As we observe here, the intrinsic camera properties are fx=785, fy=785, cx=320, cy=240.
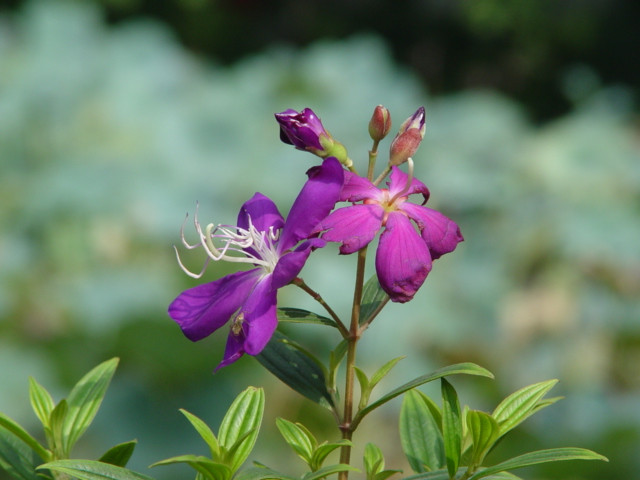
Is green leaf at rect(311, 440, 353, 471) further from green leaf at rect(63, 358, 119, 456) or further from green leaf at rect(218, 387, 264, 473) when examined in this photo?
green leaf at rect(63, 358, 119, 456)

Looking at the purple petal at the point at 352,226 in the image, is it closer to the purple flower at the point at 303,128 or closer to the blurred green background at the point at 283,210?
the purple flower at the point at 303,128

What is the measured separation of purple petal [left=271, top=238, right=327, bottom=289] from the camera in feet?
1.58

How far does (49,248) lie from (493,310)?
1.86 metres

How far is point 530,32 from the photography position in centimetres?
600

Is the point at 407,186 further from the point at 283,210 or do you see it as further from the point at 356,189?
the point at 283,210

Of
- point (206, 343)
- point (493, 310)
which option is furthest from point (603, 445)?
point (206, 343)

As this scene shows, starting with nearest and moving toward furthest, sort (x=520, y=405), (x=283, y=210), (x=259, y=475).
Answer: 1. (x=259, y=475)
2. (x=520, y=405)
3. (x=283, y=210)

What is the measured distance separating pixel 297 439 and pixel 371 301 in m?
0.11

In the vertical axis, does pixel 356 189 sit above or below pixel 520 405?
above

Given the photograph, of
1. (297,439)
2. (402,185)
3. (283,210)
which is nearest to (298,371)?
(297,439)

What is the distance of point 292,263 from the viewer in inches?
19.0

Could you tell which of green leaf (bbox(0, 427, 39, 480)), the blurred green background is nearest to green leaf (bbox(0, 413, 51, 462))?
green leaf (bbox(0, 427, 39, 480))

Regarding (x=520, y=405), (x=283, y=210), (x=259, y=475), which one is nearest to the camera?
(x=259, y=475)

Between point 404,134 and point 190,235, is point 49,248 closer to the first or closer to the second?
point 190,235
